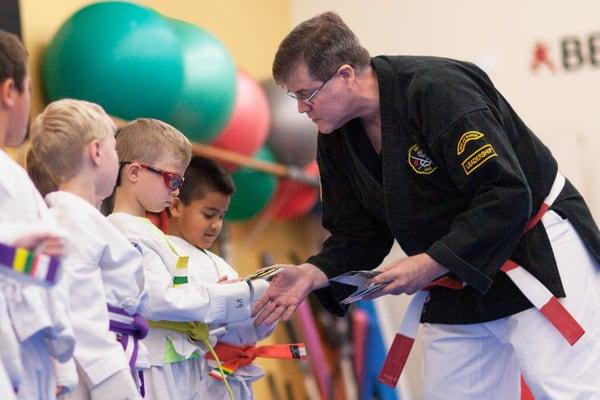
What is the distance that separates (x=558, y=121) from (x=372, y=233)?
11.5 feet

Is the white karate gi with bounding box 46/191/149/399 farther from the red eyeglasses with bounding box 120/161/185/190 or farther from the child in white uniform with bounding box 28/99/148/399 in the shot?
the red eyeglasses with bounding box 120/161/185/190

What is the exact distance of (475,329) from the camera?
9.43 ft

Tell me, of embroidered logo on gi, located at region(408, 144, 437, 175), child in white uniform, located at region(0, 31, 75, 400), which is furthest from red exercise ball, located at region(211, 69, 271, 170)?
child in white uniform, located at region(0, 31, 75, 400)

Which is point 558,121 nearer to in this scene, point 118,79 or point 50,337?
point 118,79

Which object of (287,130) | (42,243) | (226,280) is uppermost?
(42,243)

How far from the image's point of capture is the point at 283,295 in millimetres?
2811

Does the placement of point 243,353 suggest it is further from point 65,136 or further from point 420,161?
point 65,136

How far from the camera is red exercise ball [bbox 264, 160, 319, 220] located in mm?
5723

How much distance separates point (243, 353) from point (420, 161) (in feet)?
2.78

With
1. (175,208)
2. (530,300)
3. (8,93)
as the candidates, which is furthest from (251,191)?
(8,93)

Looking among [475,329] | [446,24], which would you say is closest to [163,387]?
[475,329]

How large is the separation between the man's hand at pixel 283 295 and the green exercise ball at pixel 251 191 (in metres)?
2.20

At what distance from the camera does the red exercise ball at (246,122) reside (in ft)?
15.6

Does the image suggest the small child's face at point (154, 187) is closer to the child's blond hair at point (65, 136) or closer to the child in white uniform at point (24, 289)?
the child's blond hair at point (65, 136)
